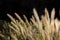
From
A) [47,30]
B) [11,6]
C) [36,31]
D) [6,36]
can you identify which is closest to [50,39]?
[47,30]

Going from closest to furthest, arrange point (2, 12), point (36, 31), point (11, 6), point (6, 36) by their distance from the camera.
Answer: point (36, 31) < point (6, 36) < point (2, 12) < point (11, 6)

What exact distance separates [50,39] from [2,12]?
5.35 meters

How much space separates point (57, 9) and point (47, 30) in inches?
225

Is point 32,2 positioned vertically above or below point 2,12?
above

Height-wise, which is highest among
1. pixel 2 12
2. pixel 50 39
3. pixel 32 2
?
pixel 32 2

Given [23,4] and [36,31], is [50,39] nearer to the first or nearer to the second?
[36,31]

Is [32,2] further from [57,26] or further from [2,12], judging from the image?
[57,26]

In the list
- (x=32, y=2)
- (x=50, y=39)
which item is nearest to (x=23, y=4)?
(x=32, y=2)

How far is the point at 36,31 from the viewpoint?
2.63 metres

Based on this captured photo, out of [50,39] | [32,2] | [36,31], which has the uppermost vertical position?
[32,2]

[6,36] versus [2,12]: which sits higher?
[2,12]

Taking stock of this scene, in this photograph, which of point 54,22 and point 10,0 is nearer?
point 54,22

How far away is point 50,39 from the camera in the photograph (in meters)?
2.40

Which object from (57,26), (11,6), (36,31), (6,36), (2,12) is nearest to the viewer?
(57,26)
